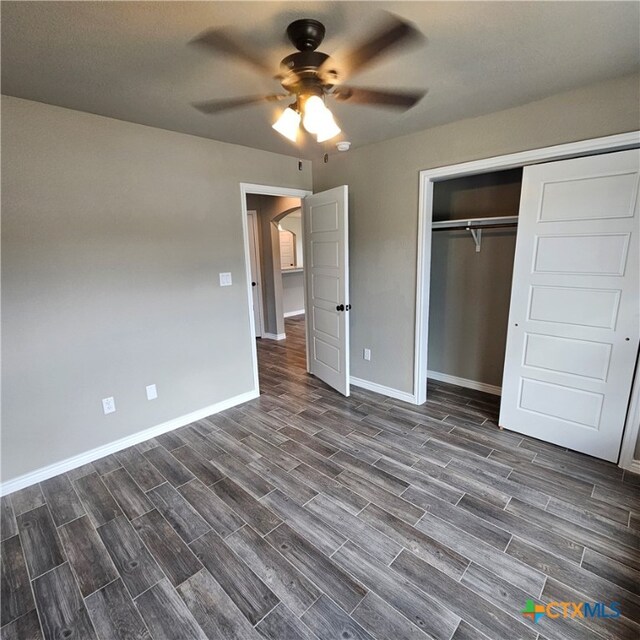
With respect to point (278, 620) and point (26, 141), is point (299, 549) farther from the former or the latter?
point (26, 141)

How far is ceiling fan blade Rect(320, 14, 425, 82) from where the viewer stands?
1.50 meters

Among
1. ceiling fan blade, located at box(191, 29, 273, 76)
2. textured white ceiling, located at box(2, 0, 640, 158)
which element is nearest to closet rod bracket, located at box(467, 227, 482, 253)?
textured white ceiling, located at box(2, 0, 640, 158)

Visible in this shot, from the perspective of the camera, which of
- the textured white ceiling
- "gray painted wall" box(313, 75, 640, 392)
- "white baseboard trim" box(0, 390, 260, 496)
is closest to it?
the textured white ceiling

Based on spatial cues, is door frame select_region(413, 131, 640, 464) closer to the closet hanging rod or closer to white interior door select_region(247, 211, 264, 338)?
the closet hanging rod

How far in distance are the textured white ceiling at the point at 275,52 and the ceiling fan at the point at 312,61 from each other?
54 millimetres

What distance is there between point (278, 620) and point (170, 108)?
9.77 ft

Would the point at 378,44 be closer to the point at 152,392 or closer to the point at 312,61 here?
the point at 312,61

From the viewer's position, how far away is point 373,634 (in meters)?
1.39

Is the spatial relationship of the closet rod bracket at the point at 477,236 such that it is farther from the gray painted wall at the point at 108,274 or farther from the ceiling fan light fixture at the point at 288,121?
the ceiling fan light fixture at the point at 288,121

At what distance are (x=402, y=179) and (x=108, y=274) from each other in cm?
258

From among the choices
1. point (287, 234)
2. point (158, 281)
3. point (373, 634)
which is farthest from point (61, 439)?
point (287, 234)

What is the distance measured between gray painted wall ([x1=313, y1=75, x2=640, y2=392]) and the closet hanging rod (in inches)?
20.3

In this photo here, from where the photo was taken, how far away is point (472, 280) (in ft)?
11.6

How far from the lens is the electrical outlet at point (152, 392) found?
284 cm
